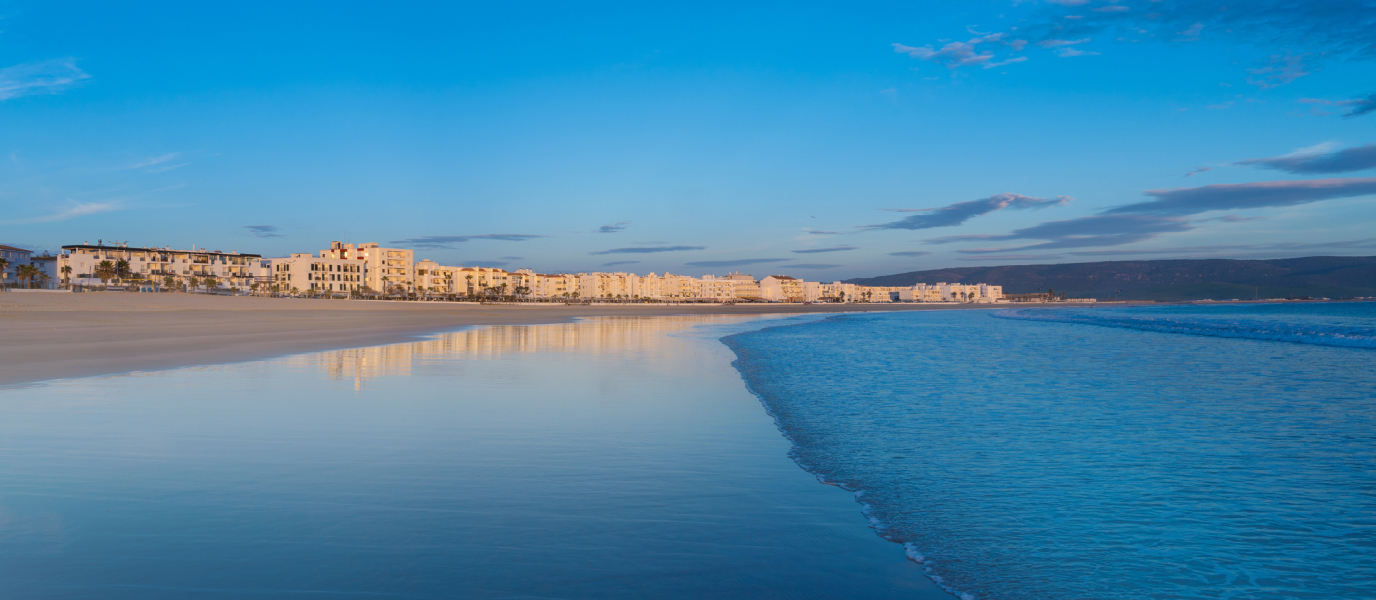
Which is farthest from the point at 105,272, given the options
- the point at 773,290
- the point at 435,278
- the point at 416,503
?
the point at 773,290

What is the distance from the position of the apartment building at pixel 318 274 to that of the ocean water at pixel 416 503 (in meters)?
101

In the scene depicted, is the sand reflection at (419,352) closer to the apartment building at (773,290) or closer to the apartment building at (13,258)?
the apartment building at (13,258)

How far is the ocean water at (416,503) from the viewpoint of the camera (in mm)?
3125

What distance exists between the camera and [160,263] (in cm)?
10300

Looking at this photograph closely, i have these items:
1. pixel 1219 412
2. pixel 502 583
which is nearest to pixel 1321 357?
pixel 1219 412

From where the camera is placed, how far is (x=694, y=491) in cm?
469

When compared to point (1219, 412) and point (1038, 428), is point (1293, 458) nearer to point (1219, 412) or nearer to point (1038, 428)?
point (1038, 428)

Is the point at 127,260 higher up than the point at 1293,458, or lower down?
higher up

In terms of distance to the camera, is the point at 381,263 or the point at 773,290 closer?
the point at 381,263

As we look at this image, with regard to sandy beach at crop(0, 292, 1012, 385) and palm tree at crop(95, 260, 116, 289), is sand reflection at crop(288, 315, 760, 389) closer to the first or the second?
sandy beach at crop(0, 292, 1012, 385)

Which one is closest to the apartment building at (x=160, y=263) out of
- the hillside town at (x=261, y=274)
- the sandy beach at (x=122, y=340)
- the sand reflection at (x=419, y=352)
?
the hillside town at (x=261, y=274)

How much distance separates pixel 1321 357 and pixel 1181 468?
46.9 ft

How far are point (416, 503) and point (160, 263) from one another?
408 ft

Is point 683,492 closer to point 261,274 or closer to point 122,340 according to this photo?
point 122,340
